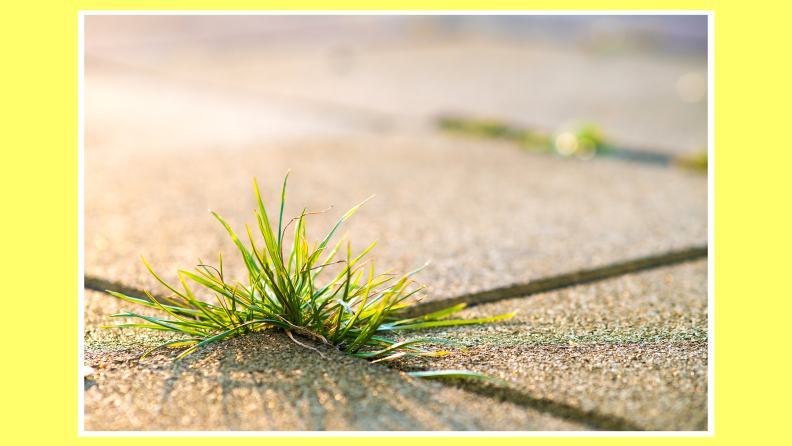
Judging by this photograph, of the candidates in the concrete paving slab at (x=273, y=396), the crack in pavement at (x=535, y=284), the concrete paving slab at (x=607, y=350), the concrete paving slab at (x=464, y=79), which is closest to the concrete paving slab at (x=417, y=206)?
the crack in pavement at (x=535, y=284)

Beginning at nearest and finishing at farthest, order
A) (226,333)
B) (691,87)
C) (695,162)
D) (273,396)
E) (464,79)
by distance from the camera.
Result: (273,396) → (226,333) → (695,162) → (691,87) → (464,79)

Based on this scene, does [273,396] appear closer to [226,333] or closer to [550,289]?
[226,333]

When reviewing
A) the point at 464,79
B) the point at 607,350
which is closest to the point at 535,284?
the point at 607,350

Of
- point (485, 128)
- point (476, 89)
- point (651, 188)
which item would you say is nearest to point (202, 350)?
point (651, 188)

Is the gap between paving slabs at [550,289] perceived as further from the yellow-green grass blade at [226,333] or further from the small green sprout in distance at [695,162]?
the small green sprout in distance at [695,162]

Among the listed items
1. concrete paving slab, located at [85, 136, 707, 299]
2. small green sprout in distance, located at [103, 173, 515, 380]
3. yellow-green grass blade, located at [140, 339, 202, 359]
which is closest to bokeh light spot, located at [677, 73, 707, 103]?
concrete paving slab, located at [85, 136, 707, 299]

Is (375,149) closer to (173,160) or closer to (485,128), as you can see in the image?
(485,128)
